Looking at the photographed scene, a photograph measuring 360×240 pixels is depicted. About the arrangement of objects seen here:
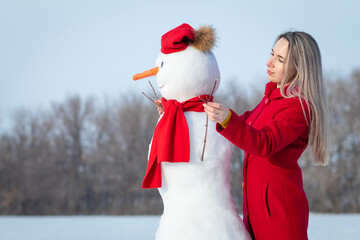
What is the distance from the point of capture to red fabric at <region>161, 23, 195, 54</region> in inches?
126

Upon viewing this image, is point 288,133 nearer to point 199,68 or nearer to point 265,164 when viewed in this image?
point 265,164

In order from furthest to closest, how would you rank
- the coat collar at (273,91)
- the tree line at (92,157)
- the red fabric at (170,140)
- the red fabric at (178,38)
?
the tree line at (92,157)
the red fabric at (178,38)
the red fabric at (170,140)
the coat collar at (273,91)

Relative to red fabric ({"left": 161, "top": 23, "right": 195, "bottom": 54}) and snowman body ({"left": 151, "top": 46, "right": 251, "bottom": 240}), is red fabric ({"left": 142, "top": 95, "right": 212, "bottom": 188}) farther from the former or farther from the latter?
red fabric ({"left": 161, "top": 23, "right": 195, "bottom": 54})

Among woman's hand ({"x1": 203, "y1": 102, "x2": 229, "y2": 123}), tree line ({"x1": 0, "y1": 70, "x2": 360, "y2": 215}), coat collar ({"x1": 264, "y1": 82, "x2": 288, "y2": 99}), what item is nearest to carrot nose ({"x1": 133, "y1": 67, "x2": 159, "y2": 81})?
coat collar ({"x1": 264, "y1": 82, "x2": 288, "y2": 99})

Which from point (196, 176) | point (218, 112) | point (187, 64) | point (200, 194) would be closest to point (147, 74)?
point (187, 64)

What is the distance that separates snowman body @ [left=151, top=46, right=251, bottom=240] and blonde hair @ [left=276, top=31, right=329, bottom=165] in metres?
0.59

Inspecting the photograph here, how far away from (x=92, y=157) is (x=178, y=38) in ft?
57.9

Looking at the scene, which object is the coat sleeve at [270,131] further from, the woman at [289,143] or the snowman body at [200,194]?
the snowman body at [200,194]

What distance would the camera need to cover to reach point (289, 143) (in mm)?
2697

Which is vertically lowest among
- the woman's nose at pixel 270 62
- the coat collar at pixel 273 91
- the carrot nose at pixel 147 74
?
the coat collar at pixel 273 91

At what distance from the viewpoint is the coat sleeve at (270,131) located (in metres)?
2.42

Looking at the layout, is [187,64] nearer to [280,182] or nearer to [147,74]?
[147,74]

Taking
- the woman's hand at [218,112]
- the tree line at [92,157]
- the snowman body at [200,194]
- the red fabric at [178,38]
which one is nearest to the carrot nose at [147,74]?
the red fabric at [178,38]

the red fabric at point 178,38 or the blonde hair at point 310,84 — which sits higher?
the red fabric at point 178,38
